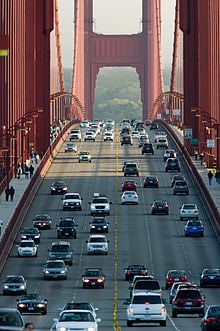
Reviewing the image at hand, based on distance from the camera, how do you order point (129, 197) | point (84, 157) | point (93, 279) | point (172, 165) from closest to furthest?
1. point (93, 279)
2. point (129, 197)
3. point (172, 165)
4. point (84, 157)

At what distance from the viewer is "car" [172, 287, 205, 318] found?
52000mm

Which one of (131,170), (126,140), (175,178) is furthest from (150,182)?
(126,140)

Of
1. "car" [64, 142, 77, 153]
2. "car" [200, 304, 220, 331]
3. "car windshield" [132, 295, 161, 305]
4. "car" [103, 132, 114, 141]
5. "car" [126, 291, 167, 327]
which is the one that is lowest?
"car" [103, 132, 114, 141]

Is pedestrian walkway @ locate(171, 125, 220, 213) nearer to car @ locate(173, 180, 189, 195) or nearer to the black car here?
car @ locate(173, 180, 189, 195)

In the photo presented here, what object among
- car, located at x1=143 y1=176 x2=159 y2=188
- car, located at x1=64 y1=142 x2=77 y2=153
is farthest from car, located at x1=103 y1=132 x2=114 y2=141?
car, located at x1=143 y1=176 x2=159 y2=188

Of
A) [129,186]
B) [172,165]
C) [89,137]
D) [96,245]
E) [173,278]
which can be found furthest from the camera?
[89,137]

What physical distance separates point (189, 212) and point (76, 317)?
5444cm

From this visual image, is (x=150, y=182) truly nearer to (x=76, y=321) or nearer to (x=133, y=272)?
(x=133, y=272)

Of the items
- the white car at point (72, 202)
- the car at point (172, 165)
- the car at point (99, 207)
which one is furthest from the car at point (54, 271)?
the car at point (172, 165)

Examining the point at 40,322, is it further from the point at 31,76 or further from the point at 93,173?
the point at 31,76

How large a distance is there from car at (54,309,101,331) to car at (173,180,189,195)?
6799 cm

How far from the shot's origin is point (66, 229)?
87500 millimetres

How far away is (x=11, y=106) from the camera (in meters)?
143

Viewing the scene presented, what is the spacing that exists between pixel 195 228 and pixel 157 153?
211 ft
